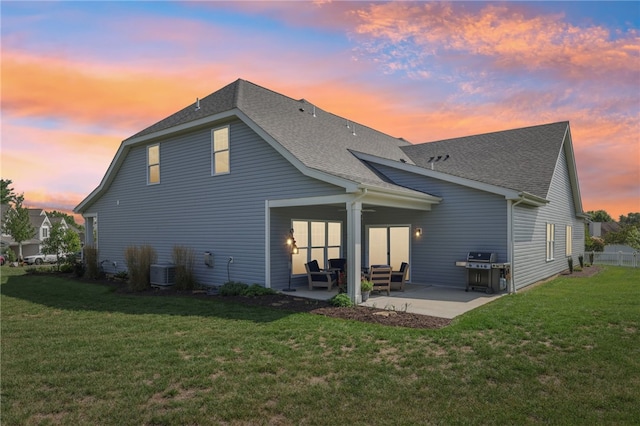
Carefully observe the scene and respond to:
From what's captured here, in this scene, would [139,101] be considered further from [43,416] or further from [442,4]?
[43,416]

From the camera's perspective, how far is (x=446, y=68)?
40.8ft

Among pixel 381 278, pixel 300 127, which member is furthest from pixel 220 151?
pixel 381 278

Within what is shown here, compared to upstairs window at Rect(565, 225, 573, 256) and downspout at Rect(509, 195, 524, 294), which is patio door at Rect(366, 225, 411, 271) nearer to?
downspout at Rect(509, 195, 524, 294)

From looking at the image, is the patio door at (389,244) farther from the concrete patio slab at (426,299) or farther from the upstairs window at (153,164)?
the upstairs window at (153,164)

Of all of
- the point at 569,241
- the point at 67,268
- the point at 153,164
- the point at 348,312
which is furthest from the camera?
the point at 569,241

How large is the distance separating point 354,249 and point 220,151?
596cm

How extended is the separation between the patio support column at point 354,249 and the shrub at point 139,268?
701cm

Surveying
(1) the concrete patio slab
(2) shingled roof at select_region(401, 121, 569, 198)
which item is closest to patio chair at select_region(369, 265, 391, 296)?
(1) the concrete patio slab

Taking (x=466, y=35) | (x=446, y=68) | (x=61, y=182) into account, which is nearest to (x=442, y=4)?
(x=466, y=35)

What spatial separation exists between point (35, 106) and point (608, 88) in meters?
18.7

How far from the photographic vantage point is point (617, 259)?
72.2ft

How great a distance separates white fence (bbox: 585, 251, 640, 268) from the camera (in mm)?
20875

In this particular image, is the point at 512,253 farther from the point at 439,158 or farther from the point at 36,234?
the point at 36,234

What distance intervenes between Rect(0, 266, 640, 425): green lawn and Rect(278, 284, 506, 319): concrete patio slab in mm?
783
